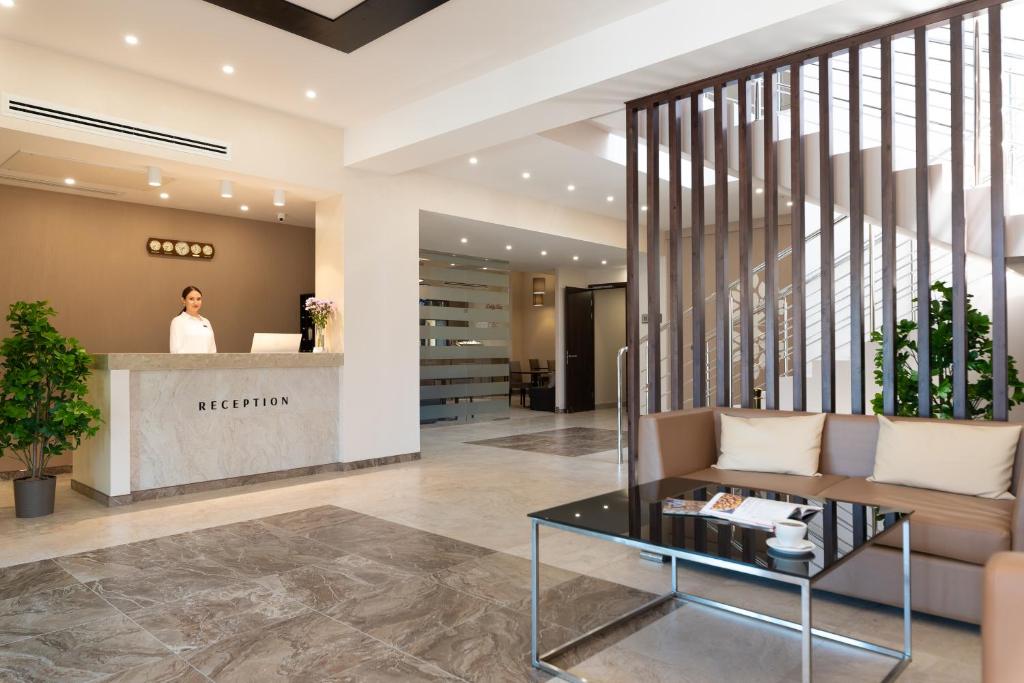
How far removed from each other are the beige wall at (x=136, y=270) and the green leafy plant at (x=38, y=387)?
6.80 feet

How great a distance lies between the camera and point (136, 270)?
24.8 feet

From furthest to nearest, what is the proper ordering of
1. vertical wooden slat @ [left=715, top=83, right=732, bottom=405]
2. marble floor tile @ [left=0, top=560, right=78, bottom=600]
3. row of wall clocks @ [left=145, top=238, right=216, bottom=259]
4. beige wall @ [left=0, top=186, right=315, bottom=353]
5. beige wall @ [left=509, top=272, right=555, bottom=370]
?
beige wall @ [left=509, top=272, right=555, bottom=370], row of wall clocks @ [left=145, top=238, right=216, bottom=259], beige wall @ [left=0, top=186, right=315, bottom=353], vertical wooden slat @ [left=715, top=83, right=732, bottom=405], marble floor tile @ [left=0, top=560, right=78, bottom=600]

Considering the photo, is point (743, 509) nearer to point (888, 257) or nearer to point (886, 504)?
point (886, 504)

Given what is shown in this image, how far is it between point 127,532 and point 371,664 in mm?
2832

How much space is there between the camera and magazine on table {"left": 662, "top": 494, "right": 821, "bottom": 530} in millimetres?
2609

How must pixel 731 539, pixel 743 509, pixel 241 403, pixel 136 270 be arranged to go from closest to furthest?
pixel 731 539 < pixel 743 509 < pixel 241 403 < pixel 136 270

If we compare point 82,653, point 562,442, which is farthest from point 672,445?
point 562,442

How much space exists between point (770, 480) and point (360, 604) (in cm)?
224

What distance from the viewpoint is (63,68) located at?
5.02 meters

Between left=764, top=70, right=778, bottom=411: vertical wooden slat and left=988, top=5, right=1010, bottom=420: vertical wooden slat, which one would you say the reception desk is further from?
left=988, top=5, right=1010, bottom=420: vertical wooden slat

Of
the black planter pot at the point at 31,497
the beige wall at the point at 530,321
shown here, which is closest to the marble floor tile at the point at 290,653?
the black planter pot at the point at 31,497

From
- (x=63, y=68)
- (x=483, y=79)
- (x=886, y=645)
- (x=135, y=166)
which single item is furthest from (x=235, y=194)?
(x=886, y=645)

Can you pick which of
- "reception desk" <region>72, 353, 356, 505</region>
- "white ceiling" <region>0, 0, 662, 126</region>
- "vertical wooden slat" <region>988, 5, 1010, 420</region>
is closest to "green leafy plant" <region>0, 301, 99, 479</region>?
"reception desk" <region>72, 353, 356, 505</region>

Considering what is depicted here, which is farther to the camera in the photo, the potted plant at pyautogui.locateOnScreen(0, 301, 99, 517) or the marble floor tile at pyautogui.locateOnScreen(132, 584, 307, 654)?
the potted plant at pyautogui.locateOnScreen(0, 301, 99, 517)
